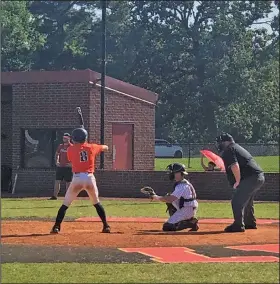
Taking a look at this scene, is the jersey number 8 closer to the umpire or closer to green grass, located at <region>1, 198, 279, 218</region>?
the umpire

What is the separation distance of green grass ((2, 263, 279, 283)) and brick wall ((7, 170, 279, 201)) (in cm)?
981

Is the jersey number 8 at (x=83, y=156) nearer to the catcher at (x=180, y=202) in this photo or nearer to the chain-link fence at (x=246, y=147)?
the catcher at (x=180, y=202)

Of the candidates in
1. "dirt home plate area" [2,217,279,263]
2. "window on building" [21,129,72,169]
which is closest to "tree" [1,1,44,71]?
"window on building" [21,129,72,169]

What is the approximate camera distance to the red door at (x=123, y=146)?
20953mm

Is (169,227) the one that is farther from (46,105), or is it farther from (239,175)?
(46,105)

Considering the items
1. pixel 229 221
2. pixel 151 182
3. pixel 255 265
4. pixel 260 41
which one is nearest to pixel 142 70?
pixel 260 41

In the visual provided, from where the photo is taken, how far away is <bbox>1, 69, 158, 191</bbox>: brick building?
20.2m

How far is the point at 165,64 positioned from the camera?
35031 mm

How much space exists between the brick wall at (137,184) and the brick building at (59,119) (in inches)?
1.4

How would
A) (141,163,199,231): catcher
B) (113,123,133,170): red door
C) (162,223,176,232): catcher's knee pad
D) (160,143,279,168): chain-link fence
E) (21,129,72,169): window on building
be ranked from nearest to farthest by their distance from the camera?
1. (141,163,199,231): catcher
2. (162,223,176,232): catcher's knee pad
3. (21,129,72,169): window on building
4. (113,123,133,170): red door
5. (160,143,279,168): chain-link fence

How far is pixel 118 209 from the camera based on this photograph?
15211 millimetres

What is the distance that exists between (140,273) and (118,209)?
8265mm

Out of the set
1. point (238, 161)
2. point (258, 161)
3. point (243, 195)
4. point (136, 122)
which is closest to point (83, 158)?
point (238, 161)

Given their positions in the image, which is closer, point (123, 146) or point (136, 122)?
point (123, 146)
